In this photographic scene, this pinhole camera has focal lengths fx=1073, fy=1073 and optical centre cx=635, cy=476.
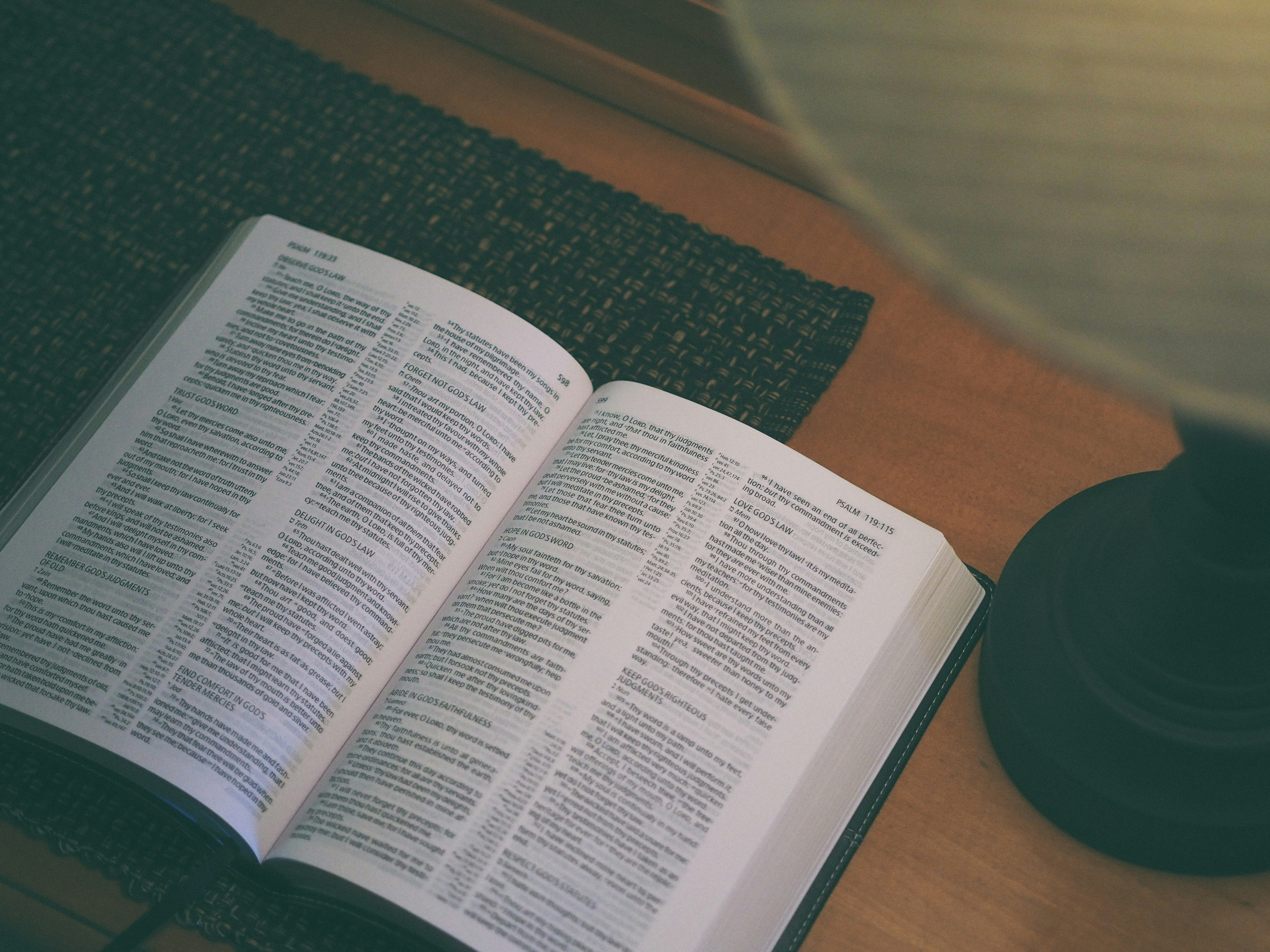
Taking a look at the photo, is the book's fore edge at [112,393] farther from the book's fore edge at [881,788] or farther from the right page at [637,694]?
the book's fore edge at [881,788]

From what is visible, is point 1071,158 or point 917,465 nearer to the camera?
point 1071,158

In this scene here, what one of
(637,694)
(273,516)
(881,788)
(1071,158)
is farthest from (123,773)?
(1071,158)

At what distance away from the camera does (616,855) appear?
0.44 m

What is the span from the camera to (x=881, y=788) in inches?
19.6

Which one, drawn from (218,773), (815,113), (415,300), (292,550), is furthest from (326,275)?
(815,113)

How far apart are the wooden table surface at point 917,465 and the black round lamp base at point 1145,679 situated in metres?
0.03

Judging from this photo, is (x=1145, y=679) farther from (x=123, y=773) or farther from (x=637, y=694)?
(x=123, y=773)

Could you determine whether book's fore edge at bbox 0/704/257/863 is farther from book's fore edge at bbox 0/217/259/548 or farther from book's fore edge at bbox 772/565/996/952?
book's fore edge at bbox 772/565/996/952

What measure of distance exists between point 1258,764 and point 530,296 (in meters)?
0.44

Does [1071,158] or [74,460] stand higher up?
[1071,158]

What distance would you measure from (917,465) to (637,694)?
22cm

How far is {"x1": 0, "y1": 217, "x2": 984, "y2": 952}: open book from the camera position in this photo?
0.44m

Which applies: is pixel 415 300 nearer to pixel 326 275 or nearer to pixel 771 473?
pixel 326 275

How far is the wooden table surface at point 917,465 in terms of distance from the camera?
0.49 m
